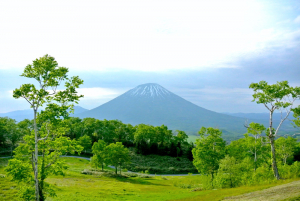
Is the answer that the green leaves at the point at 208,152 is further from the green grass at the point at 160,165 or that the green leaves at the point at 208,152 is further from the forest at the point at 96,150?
the green grass at the point at 160,165

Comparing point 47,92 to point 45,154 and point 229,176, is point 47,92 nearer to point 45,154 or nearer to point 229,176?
point 45,154

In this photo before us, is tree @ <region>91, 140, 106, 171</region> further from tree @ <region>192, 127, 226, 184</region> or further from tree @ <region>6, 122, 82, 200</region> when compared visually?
tree @ <region>6, 122, 82, 200</region>

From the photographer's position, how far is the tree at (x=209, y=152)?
140ft

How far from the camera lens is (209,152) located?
143 ft

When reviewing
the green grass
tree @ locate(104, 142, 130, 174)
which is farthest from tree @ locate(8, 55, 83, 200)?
the green grass

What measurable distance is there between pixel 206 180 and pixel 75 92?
32.8 m

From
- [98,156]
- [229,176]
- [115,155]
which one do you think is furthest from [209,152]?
[98,156]

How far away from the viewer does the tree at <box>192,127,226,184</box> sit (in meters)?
42.7

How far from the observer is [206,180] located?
4181 centimetres

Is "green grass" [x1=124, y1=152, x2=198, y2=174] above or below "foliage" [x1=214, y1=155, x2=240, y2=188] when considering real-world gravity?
below

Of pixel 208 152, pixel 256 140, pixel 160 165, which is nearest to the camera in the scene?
pixel 208 152

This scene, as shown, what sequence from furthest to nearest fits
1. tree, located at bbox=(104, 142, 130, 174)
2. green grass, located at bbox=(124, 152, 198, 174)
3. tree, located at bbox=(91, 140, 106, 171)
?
1. green grass, located at bbox=(124, 152, 198, 174)
2. tree, located at bbox=(91, 140, 106, 171)
3. tree, located at bbox=(104, 142, 130, 174)


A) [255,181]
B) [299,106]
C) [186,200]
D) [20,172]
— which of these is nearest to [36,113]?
[20,172]

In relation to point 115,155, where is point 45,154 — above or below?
above
